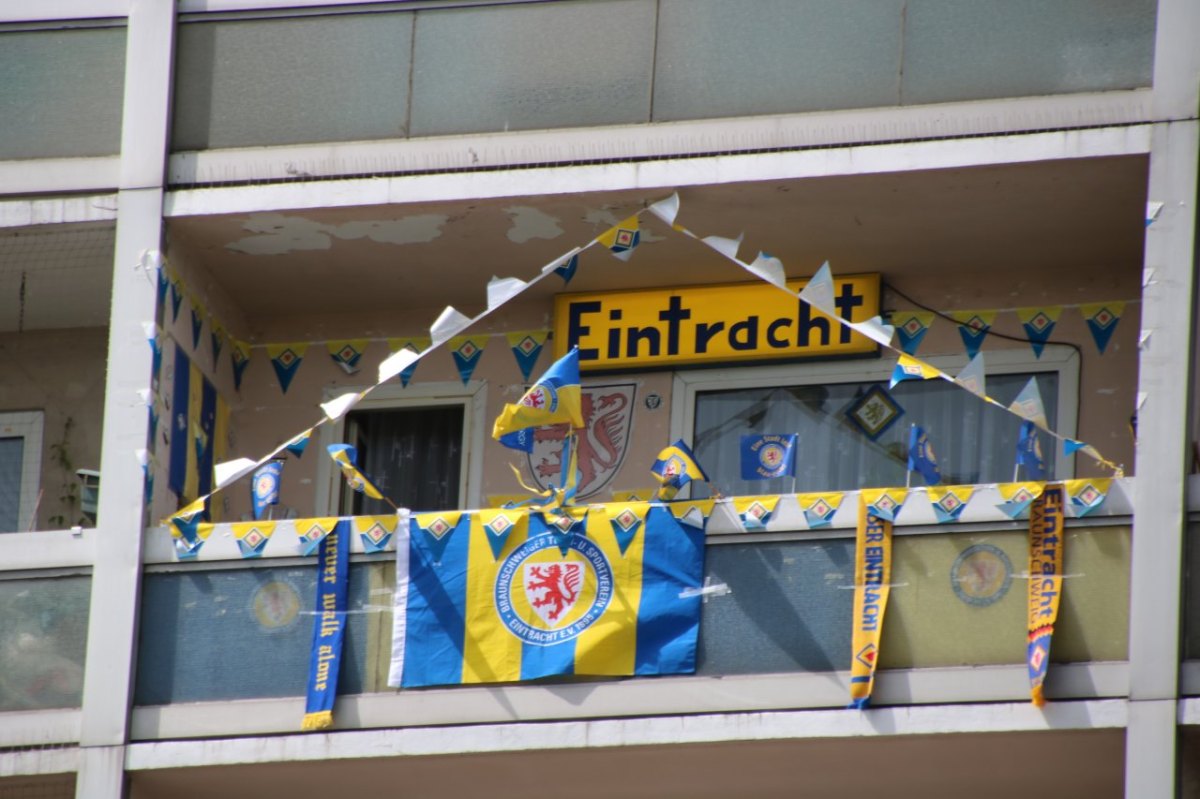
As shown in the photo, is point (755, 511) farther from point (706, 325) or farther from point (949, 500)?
point (706, 325)

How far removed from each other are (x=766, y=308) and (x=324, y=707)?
3847 millimetres

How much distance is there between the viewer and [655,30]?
51.9 ft

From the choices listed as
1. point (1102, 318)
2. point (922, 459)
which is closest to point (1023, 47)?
point (1102, 318)

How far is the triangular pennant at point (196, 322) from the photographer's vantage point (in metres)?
16.6

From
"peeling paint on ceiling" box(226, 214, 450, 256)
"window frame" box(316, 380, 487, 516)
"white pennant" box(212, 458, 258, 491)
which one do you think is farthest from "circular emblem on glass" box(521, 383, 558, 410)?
"window frame" box(316, 380, 487, 516)

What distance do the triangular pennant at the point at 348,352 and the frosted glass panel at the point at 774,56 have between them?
289 cm

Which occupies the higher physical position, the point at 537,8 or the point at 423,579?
the point at 537,8

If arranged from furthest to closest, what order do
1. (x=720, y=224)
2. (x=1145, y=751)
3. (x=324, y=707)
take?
(x=720, y=224) < (x=324, y=707) < (x=1145, y=751)

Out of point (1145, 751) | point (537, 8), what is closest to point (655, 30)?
point (537, 8)

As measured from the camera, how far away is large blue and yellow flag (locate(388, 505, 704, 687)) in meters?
14.7

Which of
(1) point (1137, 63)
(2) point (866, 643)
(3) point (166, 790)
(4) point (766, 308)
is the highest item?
(1) point (1137, 63)

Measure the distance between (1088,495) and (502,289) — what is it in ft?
12.0

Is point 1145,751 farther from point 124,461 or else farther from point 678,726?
point 124,461

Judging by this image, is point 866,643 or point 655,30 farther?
point 655,30
